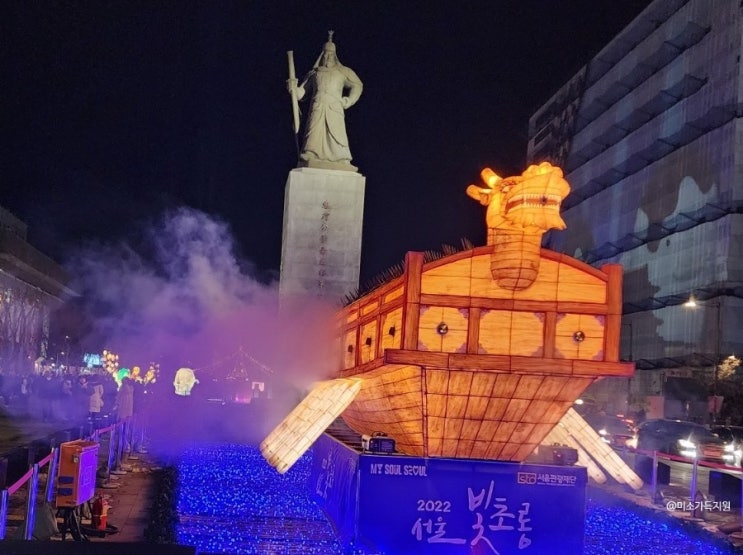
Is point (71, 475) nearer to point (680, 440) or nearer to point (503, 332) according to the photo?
point (503, 332)

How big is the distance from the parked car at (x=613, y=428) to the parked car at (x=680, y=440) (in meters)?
0.51

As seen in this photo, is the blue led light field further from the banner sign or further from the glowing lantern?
the glowing lantern

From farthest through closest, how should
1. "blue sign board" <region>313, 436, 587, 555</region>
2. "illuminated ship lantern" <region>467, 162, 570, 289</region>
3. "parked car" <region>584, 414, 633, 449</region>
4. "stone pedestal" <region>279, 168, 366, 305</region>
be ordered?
"parked car" <region>584, 414, 633, 449</region> < "stone pedestal" <region>279, 168, 366, 305</region> < "illuminated ship lantern" <region>467, 162, 570, 289</region> < "blue sign board" <region>313, 436, 587, 555</region>

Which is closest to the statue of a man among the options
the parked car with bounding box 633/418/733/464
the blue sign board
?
the parked car with bounding box 633/418/733/464

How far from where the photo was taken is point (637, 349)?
137 feet

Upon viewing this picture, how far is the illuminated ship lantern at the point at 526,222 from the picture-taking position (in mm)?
7414

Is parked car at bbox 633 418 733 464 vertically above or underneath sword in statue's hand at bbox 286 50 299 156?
underneath

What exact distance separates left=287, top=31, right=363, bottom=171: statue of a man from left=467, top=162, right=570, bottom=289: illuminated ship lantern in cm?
1529

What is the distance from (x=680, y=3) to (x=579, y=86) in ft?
40.3

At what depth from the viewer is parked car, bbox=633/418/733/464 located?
1922 centimetres

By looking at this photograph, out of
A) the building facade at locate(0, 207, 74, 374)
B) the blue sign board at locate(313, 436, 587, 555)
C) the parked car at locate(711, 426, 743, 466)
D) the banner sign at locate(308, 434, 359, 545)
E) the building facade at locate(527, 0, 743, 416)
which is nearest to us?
the blue sign board at locate(313, 436, 587, 555)

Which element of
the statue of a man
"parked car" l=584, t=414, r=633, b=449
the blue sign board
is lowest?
"parked car" l=584, t=414, r=633, b=449

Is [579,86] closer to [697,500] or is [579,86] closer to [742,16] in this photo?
[742,16]

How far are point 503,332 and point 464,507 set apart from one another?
1.72 meters
